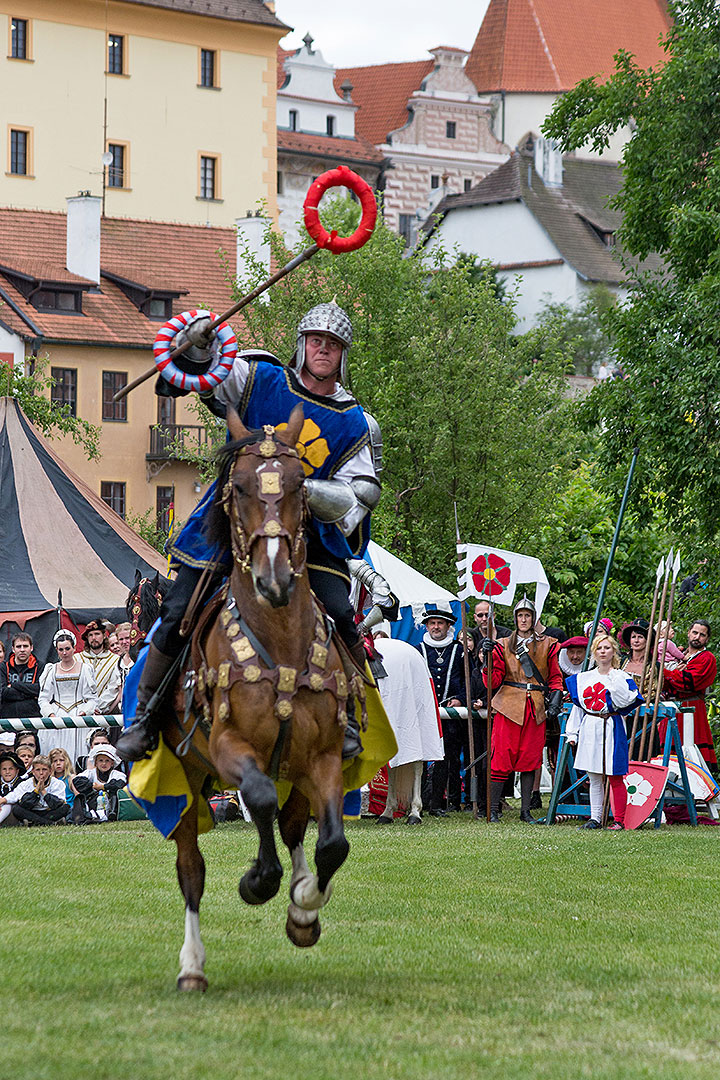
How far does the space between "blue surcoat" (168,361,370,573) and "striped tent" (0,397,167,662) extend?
47.3ft

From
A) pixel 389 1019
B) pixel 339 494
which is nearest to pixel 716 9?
pixel 339 494

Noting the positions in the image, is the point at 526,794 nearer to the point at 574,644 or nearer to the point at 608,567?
the point at 574,644

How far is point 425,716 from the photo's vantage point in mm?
16641

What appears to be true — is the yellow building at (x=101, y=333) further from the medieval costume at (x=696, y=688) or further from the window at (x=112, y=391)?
the medieval costume at (x=696, y=688)

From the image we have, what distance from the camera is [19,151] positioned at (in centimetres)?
6562

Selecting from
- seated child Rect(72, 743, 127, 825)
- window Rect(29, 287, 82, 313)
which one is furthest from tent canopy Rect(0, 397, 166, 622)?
window Rect(29, 287, 82, 313)

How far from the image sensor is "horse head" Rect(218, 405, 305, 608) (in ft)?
22.8

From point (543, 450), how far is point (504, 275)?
136 feet

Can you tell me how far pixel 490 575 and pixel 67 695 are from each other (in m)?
4.37

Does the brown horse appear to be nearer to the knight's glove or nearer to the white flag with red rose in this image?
the white flag with red rose

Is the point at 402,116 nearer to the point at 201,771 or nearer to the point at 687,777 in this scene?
the point at 687,777

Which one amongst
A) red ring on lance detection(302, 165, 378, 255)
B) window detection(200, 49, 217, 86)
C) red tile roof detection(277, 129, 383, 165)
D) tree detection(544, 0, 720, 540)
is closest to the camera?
red ring on lance detection(302, 165, 378, 255)

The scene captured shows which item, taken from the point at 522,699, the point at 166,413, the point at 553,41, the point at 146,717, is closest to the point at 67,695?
the point at 522,699

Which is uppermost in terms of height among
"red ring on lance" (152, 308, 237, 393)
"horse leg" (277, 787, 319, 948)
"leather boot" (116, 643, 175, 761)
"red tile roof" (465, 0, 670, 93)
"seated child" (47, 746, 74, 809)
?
"red tile roof" (465, 0, 670, 93)
